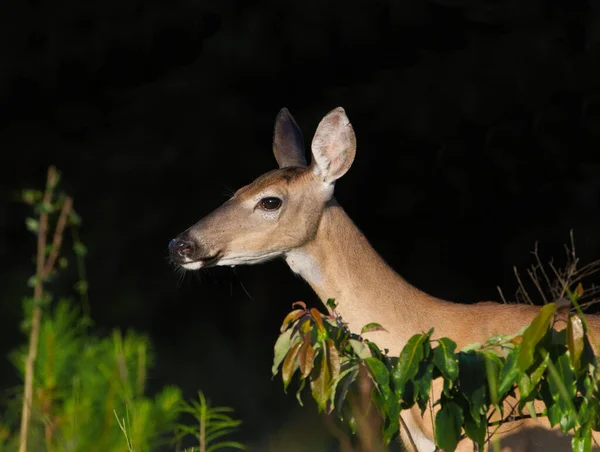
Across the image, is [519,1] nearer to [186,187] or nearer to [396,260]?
[396,260]

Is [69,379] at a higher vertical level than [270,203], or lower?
lower

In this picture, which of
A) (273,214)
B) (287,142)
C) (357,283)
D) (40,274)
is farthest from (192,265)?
(40,274)

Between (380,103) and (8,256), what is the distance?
122 inches

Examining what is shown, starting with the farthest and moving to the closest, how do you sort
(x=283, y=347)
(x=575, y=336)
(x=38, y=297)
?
(x=283, y=347) < (x=575, y=336) < (x=38, y=297)

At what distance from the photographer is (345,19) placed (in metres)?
8.33

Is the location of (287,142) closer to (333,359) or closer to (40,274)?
(333,359)

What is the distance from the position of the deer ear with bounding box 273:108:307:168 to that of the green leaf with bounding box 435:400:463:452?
2791mm

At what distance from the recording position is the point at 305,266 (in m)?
4.75

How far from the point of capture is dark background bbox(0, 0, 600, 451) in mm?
8070

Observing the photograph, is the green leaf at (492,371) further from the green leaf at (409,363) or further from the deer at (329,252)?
the deer at (329,252)

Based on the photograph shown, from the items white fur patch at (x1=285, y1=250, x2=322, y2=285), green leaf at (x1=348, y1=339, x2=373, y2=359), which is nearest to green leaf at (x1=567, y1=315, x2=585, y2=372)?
green leaf at (x1=348, y1=339, x2=373, y2=359)

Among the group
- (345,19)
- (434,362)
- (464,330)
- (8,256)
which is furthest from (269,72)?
(434,362)

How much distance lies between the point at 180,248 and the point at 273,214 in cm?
41

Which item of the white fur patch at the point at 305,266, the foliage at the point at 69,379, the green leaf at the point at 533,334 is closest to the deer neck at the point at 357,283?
the white fur patch at the point at 305,266
